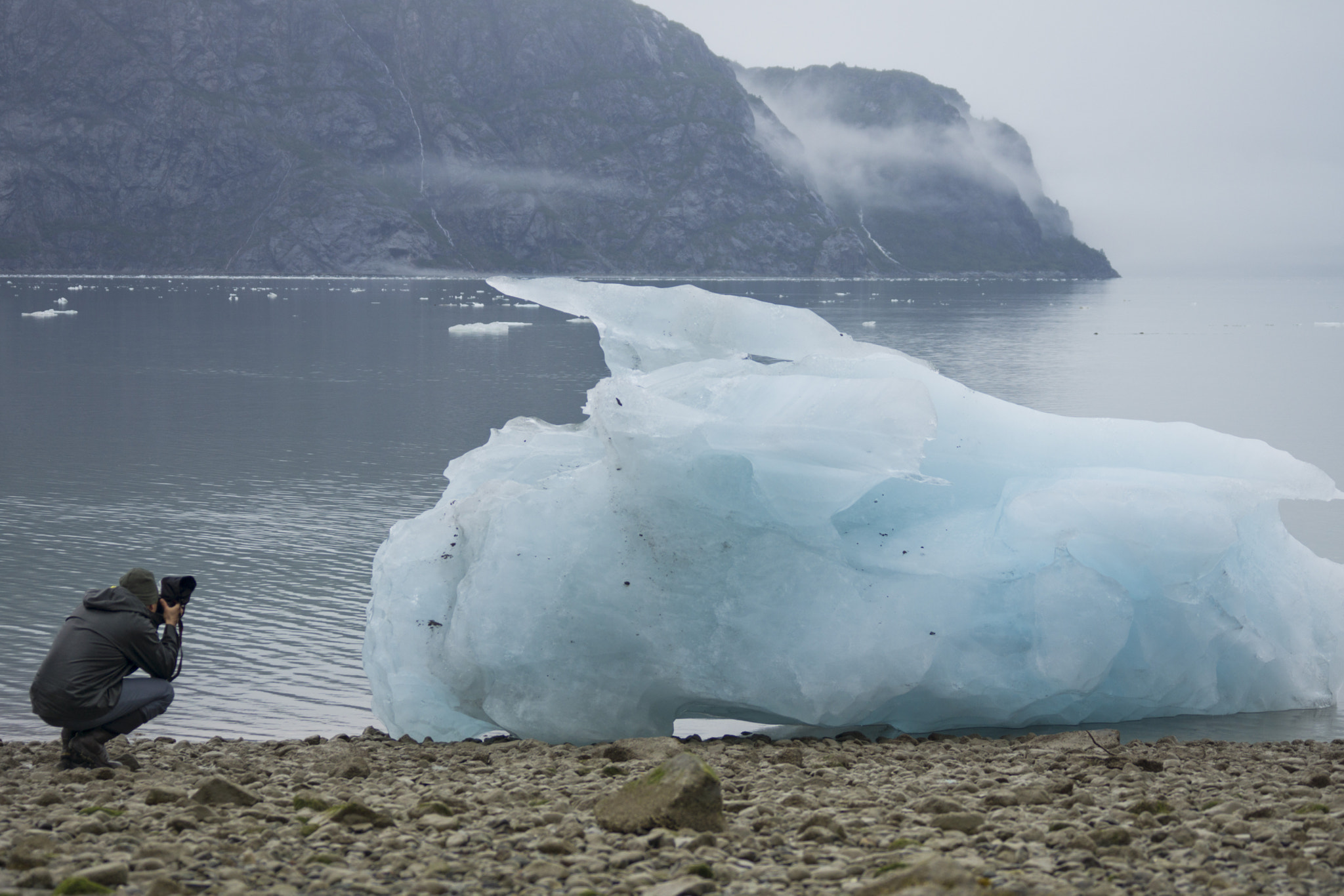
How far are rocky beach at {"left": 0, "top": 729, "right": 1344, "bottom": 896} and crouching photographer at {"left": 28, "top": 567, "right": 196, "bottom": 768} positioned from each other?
0.32 meters

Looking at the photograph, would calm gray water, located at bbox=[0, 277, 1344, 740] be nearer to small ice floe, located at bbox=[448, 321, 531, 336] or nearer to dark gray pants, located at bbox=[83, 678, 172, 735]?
small ice floe, located at bbox=[448, 321, 531, 336]

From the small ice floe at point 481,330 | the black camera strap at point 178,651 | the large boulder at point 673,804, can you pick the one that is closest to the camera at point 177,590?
the black camera strap at point 178,651

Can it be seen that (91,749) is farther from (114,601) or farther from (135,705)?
(114,601)

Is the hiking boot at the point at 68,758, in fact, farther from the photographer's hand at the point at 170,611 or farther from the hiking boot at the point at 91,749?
the photographer's hand at the point at 170,611

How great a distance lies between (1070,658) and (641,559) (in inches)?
142

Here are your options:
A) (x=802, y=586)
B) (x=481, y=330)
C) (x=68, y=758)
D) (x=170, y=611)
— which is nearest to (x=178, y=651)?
(x=170, y=611)

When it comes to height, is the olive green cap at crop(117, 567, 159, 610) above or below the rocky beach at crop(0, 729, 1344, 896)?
above

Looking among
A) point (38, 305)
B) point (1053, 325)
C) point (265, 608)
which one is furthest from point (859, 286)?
point (265, 608)

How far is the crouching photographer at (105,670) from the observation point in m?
8.11

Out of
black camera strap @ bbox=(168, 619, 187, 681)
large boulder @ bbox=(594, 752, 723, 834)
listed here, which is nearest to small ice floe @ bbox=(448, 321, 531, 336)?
black camera strap @ bbox=(168, 619, 187, 681)

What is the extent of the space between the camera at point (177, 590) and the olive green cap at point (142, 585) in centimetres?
9

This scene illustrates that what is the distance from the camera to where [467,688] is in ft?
33.1

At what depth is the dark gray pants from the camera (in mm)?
8367

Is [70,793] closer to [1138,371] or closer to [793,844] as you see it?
[793,844]
